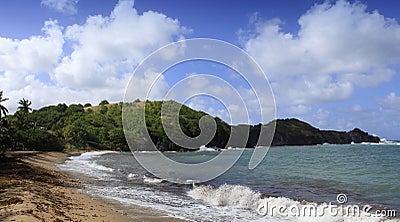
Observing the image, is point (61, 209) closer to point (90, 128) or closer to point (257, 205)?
point (257, 205)

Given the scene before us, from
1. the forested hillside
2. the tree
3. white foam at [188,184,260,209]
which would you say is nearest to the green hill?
the forested hillside

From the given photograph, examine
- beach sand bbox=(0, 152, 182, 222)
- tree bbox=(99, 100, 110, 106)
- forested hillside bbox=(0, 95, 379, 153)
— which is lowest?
beach sand bbox=(0, 152, 182, 222)

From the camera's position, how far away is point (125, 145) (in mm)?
119375

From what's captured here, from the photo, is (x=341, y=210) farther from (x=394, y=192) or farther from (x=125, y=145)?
(x=125, y=145)

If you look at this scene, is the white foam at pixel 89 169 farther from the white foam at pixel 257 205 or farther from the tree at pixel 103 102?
the tree at pixel 103 102

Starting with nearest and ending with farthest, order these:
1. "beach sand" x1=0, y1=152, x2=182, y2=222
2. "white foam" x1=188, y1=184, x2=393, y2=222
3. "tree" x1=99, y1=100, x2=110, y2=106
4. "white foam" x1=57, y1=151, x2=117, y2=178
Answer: "beach sand" x1=0, y1=152, x2=182, y2=222 < "white foam" x1=188, y1=184, x2=393, y2=222 < "white foam" x1=57, y1=151, x2=117, y2=178 < "tree" x1=99, y1=100, x2=110, y2=106

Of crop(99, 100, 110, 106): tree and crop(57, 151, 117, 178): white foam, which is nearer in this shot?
crop(57, 151, 117, 178): white foam

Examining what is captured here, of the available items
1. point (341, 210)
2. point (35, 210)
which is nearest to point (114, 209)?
point (35, 210)

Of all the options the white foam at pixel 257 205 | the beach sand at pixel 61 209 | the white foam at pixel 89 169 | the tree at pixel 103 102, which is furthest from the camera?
the tree at pixel 103 102

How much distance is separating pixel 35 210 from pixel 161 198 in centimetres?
737

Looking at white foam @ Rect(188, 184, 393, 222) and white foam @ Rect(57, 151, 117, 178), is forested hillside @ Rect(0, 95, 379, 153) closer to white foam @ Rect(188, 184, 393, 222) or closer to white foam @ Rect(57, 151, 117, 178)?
white foam @ Rect(57, 151, 117, 178)

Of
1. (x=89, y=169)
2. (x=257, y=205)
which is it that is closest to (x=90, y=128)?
(x=89, y=169)

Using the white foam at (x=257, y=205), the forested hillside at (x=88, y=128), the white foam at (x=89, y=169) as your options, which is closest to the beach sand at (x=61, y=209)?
the white foam at (x=257, y=205)

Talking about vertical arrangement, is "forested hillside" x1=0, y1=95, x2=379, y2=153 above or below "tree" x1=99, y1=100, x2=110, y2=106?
below
